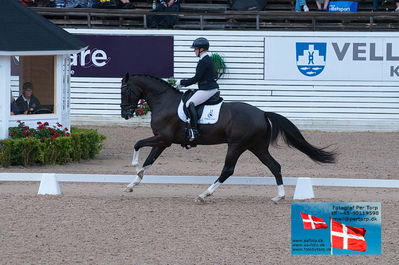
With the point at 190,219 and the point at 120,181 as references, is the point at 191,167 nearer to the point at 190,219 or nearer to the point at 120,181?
the point at 120,181

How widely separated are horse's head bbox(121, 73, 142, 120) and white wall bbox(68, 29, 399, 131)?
31.5 ft

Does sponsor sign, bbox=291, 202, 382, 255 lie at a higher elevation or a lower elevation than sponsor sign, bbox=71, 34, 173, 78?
lower

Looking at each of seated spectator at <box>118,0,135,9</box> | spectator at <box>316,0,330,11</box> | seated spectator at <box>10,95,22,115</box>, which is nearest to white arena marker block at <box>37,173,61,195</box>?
seated spectator at <box>10,95,22,115</box>

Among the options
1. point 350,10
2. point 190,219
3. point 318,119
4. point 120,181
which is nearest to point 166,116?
point 120,181

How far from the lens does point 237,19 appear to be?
81.7 feet

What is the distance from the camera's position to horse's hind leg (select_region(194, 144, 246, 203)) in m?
13.1

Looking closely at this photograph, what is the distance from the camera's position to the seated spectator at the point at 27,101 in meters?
17.8

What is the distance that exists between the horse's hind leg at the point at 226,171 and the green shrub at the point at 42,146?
16.1ft

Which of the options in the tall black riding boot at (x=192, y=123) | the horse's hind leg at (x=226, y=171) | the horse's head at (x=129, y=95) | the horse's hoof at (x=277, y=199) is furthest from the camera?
the horse's head at (x=129, y=95)

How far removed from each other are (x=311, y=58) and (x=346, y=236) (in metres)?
16.6

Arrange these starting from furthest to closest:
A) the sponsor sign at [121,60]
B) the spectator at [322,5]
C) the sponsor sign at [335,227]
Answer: the spectator at [322,5]
the sponsor sign at [121,60]
the sponsor sign at [335,227]

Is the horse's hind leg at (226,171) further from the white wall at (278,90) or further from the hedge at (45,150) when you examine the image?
the white wall at (278,90)

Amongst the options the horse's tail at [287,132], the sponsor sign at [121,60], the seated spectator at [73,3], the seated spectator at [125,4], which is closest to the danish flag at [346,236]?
the horse's tail at [287,132]

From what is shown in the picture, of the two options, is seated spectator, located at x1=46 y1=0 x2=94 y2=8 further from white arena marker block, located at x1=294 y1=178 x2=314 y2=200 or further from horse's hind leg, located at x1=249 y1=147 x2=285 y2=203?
white arena marker block, located at x1=294 y1=178 x2=314 y2=200
